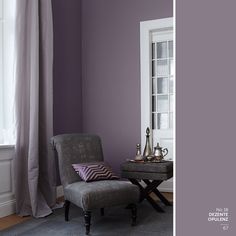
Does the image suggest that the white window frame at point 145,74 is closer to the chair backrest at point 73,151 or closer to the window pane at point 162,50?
the window pane at point 162,50

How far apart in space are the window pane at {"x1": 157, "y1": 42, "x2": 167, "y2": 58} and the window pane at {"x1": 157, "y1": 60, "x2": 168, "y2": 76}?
0.25 ft

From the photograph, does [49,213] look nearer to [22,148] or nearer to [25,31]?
[22,148]

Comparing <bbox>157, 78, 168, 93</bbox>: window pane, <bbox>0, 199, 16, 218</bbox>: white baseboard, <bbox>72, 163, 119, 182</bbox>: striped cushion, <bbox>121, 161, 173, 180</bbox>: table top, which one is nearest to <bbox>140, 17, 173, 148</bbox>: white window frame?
<bbox>157, 78, 168, 93</bbox>: window pane

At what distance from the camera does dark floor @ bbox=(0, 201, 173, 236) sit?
2342 millimetres

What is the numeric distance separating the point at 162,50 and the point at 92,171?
1958 mm

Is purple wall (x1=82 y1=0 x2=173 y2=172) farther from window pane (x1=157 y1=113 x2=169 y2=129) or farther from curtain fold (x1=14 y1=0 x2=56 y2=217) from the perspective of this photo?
curtain fold (x1=14 y1=0 x2=56 y2=217)

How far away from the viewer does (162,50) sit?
12.6 ft

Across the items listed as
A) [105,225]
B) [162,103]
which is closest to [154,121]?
[162,103]

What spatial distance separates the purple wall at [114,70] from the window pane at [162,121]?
274 mm

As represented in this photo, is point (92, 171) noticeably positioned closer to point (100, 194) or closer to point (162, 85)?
point (100, 194)
